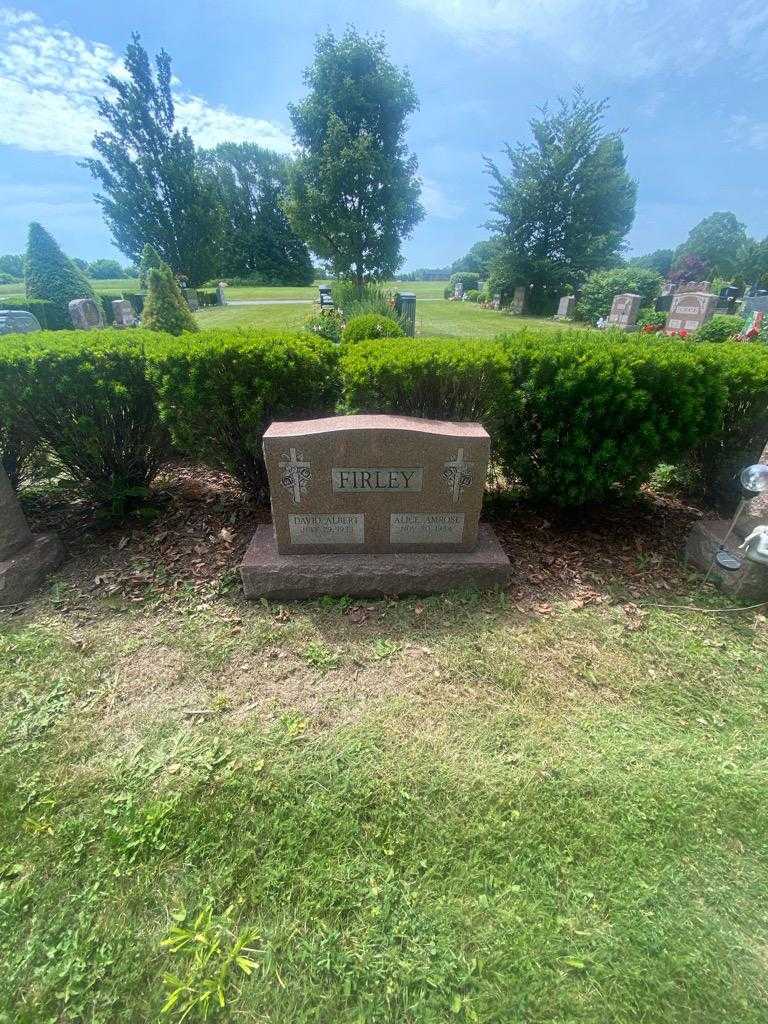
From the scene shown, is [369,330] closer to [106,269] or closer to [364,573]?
[364,573]

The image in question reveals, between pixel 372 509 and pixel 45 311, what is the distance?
705 inches

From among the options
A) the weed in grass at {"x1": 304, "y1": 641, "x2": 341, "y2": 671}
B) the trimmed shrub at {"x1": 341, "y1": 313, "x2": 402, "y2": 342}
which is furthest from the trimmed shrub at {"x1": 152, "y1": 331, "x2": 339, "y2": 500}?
the trimmed shrub at {"x1": 341, "y1": 313, "x2": 402, "y2": 342}

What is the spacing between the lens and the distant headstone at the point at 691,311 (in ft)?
55.4

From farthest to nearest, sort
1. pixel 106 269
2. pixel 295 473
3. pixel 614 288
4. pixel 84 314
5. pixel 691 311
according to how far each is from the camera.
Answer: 1. pixel 106 269
2. pixel 614 288
3. pixel 691 311
4. pixel 84 314
5. pixel 295 473

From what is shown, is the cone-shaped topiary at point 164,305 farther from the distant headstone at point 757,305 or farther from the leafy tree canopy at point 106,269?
the leafy tree canopy at point 106,269

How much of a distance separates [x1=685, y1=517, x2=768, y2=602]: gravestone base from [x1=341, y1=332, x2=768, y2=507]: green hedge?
2.00 feet

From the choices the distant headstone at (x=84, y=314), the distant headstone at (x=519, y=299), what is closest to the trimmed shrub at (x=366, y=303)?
the distant headstone at (x=84, y=314)

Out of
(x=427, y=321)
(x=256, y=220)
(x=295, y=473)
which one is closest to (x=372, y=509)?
(x=295, y=473)

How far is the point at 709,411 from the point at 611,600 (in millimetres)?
1732

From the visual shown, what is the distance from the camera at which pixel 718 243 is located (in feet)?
216

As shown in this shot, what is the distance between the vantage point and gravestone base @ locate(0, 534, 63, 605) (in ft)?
10.6

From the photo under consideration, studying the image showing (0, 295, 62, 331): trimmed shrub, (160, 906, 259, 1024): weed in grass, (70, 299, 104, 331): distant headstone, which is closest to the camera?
(160, 906, 259, 1024): weed in grass

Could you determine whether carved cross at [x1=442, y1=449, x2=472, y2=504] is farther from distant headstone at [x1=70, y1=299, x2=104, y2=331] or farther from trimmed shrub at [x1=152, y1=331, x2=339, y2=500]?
distant headstone at [x1=70, y1=299, x2=104, y2=331]

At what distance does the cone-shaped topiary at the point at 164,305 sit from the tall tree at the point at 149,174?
65.8 feet
